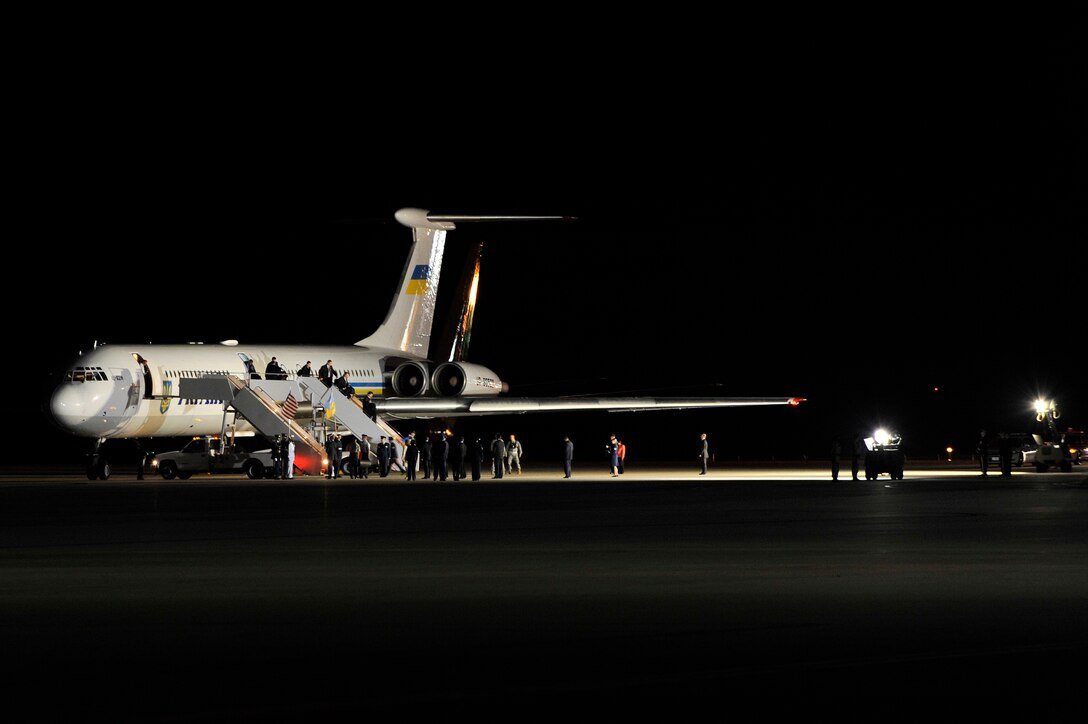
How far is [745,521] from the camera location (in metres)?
25.8

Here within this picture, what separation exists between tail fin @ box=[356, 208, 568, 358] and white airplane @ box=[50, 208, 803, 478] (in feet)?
0.11

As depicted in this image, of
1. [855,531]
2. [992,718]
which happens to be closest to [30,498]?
[855,531]

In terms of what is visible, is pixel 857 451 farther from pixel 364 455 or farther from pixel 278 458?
pixel 278 458

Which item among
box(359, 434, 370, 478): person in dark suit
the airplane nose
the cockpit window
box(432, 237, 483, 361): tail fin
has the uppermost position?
box(432, 237, 483, 361): tail fin

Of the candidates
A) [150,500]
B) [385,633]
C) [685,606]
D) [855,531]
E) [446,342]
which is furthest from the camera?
[446,342]

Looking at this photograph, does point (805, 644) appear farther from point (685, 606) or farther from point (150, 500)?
point (150, 500)

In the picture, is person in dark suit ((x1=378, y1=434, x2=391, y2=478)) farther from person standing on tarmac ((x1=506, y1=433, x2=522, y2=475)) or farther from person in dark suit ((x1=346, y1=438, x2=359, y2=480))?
person standing on tarmac ((x1=506, y1=433, x2=522, y2=475))

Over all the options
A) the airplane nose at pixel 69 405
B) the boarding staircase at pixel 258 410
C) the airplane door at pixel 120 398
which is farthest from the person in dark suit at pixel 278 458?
the airplane nose at pixel 69 405

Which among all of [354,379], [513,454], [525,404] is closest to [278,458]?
[513,454]

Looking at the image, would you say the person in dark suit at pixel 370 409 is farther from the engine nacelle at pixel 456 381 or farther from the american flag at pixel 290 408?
the engine nacelle at pixel 456 381

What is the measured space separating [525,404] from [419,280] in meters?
9.09

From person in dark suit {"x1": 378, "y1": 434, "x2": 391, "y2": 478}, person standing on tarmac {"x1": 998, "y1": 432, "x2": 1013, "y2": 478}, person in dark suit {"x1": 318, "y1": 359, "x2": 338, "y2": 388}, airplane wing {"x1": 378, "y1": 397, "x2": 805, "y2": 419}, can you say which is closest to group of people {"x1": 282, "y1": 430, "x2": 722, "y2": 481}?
person in dark suit {"x1": 378, "y1": 434, "x2": 391, "y2": 478}

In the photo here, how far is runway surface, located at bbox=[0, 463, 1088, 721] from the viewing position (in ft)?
32.1

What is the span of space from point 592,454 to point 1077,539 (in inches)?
2985
